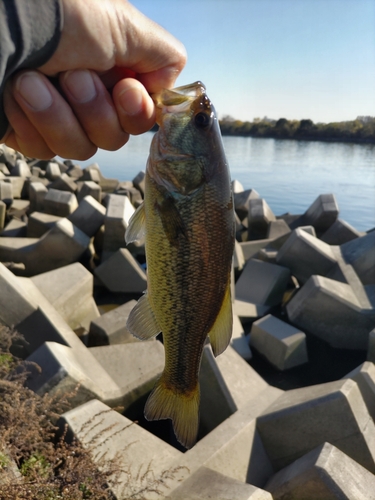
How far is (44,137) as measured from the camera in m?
2.01

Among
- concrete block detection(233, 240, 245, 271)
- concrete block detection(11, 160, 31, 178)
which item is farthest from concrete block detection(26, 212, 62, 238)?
concrete block detection(11, 160, 31, 178)

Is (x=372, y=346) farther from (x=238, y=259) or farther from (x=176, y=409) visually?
(x=176, y=409)

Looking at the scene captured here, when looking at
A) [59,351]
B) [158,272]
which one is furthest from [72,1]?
[59,351]

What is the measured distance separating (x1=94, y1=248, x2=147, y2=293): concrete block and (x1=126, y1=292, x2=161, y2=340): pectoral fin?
5.68 m

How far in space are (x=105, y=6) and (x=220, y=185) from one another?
93 centimetres

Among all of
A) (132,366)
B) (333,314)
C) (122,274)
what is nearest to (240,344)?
(333,314)

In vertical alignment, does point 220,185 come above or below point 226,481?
above

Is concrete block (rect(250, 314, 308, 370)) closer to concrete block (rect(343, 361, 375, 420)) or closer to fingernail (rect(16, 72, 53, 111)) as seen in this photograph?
concrete block (rect(343, 361, 375, 420))

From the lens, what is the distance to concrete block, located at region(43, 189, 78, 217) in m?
9.92

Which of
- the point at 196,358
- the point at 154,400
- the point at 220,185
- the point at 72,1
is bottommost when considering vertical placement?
the point at 154,400

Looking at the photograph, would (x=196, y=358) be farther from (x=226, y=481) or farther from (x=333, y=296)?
(x=333, y=296)

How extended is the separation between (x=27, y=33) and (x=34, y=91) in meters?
0.27

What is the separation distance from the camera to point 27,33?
1562 mm

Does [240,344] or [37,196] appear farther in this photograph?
[37,196]
